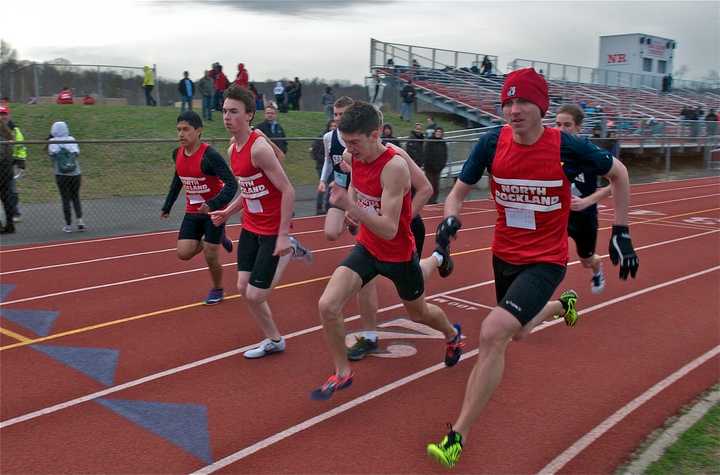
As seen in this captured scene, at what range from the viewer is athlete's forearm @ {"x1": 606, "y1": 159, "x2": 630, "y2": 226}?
3922 millimetres

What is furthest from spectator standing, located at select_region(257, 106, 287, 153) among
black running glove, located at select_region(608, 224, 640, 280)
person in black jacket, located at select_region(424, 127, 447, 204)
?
black running glove, located at select_region(608, 224, 640, 280)

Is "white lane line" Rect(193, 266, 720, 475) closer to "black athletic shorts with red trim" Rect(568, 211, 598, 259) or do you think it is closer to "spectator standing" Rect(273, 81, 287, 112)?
"black athletic shorts with red trim" Rect(568, 211, 598, 259)

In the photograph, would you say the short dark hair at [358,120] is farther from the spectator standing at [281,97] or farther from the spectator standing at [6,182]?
the spectator standing at [281,97]

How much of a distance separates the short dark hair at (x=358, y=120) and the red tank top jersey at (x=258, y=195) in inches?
53.4

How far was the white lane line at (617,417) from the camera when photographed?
12.5ft

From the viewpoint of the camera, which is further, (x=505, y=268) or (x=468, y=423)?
(x=505, y=268)

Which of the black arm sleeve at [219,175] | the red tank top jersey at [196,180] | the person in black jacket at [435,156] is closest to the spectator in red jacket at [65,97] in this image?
the person in black jacket at [435,156]

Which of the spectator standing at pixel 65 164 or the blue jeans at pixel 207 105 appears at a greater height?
the blue jeans at pixel 207 105

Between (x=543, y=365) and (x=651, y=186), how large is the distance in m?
19.5

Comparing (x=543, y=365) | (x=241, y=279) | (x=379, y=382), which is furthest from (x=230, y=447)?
(x=543, y=365)

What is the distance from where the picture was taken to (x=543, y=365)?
17.5ft

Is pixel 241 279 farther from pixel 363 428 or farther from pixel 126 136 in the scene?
pixel 126 136

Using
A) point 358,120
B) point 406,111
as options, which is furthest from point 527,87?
point 406,111

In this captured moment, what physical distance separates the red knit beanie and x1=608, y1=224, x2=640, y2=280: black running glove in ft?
2.87
